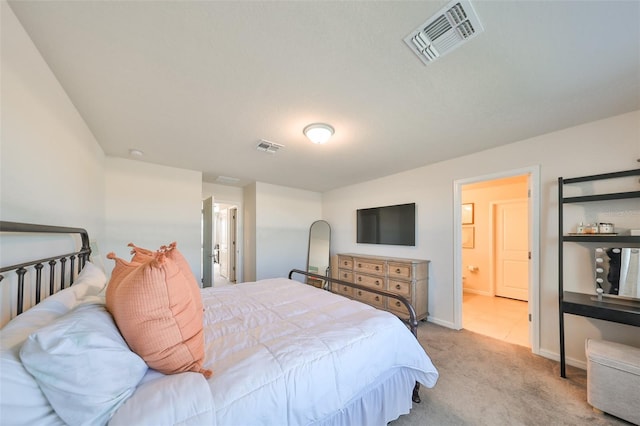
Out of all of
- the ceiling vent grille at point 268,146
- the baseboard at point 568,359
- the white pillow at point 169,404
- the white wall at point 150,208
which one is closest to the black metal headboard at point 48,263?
the white pillow at point 169,404

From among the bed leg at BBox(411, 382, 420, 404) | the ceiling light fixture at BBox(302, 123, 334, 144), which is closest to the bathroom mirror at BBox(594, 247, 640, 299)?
the bed leg at BBox(411, 382, 420, 404)

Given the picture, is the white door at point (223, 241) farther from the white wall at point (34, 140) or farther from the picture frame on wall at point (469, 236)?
the picture frame on wall at point (469, 236)

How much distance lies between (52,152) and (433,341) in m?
3.94

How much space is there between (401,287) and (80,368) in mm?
3386

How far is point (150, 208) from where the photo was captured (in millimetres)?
3582

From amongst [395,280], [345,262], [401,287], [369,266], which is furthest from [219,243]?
[401,287]

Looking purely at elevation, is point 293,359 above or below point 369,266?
above

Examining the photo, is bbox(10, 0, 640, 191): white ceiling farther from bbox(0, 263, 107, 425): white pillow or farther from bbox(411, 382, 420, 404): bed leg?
bbox(411, 382, 420, 404): bed leg

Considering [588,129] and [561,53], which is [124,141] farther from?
[588,129]

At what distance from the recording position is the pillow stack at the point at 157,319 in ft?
2.97

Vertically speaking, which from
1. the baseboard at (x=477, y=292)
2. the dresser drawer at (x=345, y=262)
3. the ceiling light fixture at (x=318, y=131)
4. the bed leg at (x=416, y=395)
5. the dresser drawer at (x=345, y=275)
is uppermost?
the ceiling light fixture at (x=318, y=131)

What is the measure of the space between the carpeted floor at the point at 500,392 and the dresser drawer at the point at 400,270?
0.94m

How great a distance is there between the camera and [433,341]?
2.78 m

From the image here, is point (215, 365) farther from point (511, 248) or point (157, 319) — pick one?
point (511, 248)
